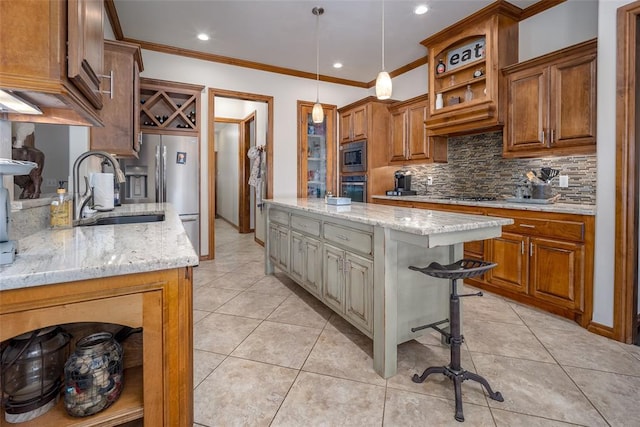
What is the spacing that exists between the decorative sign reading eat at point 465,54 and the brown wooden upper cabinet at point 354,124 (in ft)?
4.67

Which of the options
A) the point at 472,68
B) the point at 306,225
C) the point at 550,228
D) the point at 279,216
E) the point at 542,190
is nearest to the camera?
the point at 550,228

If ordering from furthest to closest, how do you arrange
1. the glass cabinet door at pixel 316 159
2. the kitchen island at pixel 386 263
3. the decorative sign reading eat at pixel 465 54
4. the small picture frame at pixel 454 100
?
the glass cabinet door at pixel 316 159 → the small picture frame at pixel 454 100 → the decorative sign reading eat at pixel 465 54 → the kitchen island at pixel 386 263

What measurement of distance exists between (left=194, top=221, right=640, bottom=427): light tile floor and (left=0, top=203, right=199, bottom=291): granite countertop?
95 centimetres

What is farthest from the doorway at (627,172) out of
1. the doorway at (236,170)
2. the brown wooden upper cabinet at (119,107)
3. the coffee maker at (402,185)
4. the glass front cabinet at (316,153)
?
the doorway at (236,170)

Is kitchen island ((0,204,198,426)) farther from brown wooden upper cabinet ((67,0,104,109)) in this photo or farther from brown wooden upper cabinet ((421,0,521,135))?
brown wooden upper cabinet ((421,0,521,135))

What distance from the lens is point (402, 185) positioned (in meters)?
4.97

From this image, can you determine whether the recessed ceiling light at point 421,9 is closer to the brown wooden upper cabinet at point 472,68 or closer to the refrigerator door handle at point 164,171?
the brown wooden upper cabinet at point 472,68

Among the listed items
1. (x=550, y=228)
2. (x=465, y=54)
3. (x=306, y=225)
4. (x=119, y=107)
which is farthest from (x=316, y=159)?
(x=550, y=228)

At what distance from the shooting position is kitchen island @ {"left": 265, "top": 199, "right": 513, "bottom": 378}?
1.78 m

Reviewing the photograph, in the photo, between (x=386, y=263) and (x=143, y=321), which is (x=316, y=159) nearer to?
(x=386, y=263)

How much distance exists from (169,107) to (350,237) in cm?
363

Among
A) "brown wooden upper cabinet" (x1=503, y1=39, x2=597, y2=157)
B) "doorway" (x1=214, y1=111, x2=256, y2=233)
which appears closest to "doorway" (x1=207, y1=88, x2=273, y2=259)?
"doorway" (x1=214, y1=111, x2=256, y2=233)

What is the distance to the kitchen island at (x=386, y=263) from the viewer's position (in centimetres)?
178

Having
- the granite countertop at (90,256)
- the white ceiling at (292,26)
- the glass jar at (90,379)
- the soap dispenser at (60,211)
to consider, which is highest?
the white ceiling at (292,26)
